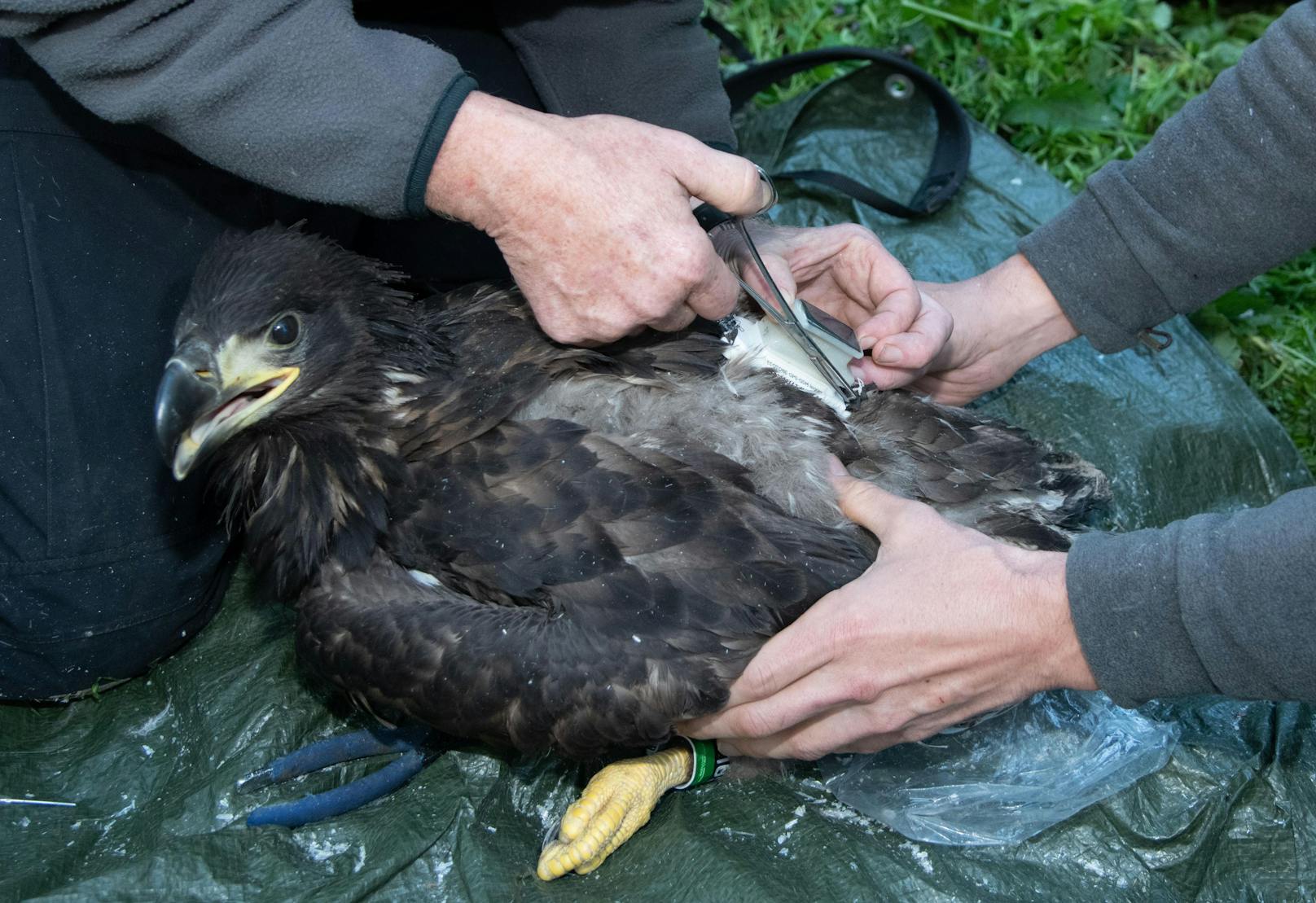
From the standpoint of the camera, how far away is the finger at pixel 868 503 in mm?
2438

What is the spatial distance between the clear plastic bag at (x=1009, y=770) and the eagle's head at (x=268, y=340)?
1512 mm

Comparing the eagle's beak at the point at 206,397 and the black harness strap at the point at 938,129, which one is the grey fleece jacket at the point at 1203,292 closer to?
the black harness strap at the point at 938,129

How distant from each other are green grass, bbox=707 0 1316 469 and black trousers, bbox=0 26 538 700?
2729mm

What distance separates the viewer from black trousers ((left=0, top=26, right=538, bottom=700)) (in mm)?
2703

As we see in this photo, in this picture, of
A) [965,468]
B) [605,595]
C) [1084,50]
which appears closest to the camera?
[605,595]

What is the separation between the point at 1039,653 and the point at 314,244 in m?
1.76

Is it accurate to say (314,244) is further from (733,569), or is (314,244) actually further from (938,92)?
(938,92)

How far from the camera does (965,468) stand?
2.73 metres

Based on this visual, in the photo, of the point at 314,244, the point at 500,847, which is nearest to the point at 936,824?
the point at 500,847

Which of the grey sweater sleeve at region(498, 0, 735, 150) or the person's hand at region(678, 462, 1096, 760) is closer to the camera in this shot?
the person's hand at region(678, 462, 1096, 760)

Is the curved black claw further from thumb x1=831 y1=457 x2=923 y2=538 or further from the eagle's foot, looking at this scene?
thumb x1=831 y1=457 x2=923 y2=538

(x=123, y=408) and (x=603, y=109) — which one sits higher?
(x=603, y=109)

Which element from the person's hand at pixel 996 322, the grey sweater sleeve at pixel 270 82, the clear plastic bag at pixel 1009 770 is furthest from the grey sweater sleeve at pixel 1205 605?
the grey sweater sleeve at pixel 270 82

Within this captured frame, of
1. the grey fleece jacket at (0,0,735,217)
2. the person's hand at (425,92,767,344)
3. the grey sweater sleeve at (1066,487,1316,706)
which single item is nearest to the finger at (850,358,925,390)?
the person's hand at (425,92,767,344)
